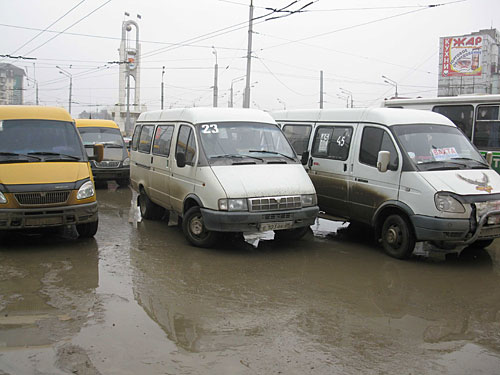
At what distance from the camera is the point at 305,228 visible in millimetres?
8484

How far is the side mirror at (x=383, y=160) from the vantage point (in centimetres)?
769

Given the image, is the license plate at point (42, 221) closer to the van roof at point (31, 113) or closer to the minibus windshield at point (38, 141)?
the minibus windshield at point (38, 141)

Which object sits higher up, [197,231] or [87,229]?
[197,231]

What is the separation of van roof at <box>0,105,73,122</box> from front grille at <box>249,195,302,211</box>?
3.88m

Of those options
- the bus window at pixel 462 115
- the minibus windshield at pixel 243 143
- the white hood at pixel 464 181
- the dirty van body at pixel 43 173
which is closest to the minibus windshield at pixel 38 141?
the dirty van body at pixel 43 173

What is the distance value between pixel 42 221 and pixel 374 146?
5221mm

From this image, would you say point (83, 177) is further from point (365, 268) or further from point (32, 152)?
point (365, 268)

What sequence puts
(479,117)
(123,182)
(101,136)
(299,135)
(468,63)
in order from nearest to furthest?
1. (299,135)
2. (479,117)
3. (101,136)
4. (123,182)
5. (468,63)

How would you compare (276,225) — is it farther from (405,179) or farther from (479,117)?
(479,117)

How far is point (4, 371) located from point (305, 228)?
210 inches

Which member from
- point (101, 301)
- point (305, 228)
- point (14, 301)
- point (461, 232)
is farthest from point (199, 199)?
point (461, 232)

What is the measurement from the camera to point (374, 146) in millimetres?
8273

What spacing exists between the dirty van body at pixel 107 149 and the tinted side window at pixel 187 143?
691 cm

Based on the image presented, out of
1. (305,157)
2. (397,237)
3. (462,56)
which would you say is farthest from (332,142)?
(462,56)
